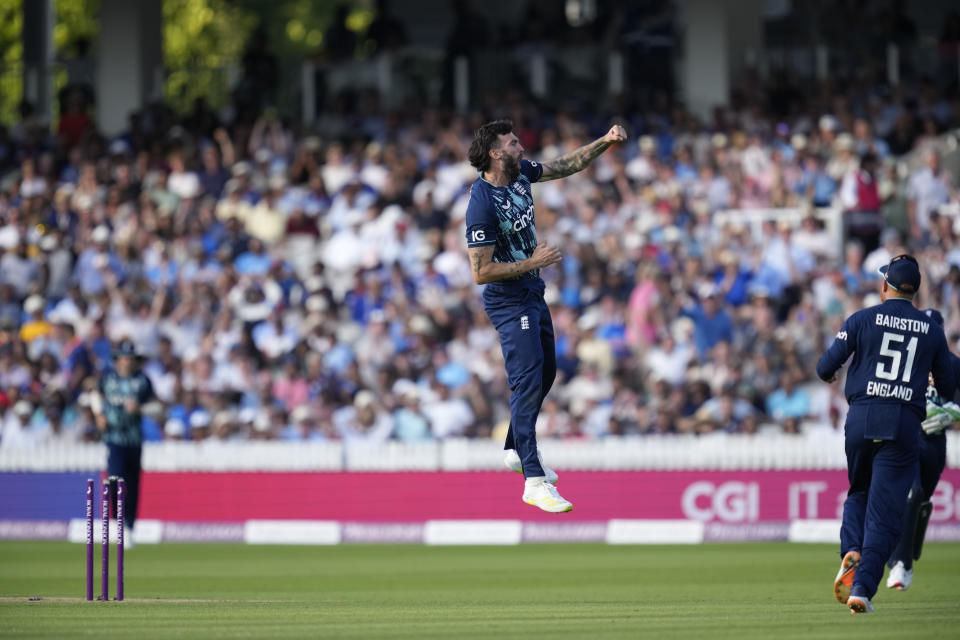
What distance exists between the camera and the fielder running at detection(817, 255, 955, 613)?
10.2 metres

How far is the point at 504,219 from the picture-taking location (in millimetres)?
10375

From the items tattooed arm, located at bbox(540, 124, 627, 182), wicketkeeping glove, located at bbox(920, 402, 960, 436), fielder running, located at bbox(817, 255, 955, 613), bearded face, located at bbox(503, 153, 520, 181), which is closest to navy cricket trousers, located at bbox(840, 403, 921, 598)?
fielder running, located at bbox(817, 255, 955, 613)

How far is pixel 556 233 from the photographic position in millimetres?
22359

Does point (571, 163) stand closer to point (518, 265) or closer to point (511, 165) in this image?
point (511, 165)

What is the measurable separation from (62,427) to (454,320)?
5.64 m

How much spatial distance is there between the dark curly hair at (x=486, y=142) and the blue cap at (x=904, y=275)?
2593 mm

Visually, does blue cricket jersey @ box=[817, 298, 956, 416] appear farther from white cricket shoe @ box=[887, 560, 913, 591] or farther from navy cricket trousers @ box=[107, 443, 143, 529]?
navy cricket trousers @ box=[107, 443, 143, 529]

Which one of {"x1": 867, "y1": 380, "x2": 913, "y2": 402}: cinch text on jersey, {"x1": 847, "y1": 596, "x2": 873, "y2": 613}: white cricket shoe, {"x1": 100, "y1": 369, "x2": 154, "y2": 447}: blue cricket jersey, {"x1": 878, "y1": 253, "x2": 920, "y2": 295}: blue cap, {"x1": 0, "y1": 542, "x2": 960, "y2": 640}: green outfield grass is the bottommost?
{"x1": 0, "y1": 542, "x2": 960, "y2": 640}: green outfield grass

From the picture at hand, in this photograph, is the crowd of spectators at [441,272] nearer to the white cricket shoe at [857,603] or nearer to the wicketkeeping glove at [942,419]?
the wicketkeeping glove at [942,419]

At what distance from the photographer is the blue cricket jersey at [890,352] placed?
33.7ft

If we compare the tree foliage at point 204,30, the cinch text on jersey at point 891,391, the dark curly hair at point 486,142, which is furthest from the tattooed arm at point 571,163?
the tree foliage at point 204,30

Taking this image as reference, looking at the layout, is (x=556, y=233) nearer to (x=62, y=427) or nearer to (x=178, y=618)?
(x=62, y=427)

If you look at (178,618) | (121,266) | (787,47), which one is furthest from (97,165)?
(178,618)

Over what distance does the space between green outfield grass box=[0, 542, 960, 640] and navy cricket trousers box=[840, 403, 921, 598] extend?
0.38 m
